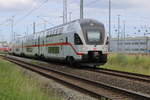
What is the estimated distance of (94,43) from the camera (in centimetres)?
2153

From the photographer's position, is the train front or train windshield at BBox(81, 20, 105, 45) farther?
train windshield at BBox(81, 20, 105, 45)

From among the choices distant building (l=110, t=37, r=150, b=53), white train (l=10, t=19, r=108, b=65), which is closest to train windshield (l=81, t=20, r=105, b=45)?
white train (l=10, t=19, r=108, b=65)

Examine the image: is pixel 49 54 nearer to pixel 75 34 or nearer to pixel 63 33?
pixel 63 33

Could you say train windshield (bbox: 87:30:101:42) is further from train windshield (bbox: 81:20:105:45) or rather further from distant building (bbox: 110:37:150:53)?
distant building (bbox: 110:37:150:53)

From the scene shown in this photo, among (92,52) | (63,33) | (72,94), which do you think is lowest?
(72,94)

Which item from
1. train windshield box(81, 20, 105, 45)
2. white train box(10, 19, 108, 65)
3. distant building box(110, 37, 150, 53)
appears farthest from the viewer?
distant building box(110, 37, 150, 53)

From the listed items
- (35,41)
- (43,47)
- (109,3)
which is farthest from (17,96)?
(109,3)

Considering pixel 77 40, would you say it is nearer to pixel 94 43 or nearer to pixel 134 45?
pixel 94 43

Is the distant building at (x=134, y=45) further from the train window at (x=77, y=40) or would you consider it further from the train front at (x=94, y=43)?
the train window at (x=77, y=40)

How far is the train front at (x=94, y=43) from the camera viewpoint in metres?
21.3

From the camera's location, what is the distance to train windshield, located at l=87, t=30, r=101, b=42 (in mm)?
21580

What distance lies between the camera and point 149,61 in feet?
87.0

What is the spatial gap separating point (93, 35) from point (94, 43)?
63 centimetres

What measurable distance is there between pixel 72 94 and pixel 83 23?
11341mm
